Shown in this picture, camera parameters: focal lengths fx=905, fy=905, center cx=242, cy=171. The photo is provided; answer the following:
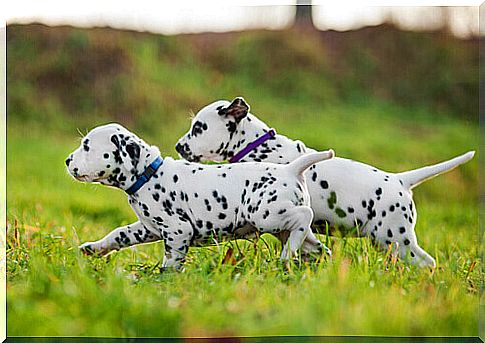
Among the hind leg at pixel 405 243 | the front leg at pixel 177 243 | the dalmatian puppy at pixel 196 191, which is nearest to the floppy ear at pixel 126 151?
the dalmatian puppy at pixel 196 191

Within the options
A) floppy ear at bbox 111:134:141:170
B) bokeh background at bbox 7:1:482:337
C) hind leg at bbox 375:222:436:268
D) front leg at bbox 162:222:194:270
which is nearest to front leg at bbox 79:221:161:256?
bokeh background at bbox 7:1:482:337

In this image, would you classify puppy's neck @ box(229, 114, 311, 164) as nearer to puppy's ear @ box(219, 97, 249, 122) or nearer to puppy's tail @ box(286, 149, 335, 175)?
puppy's ear @ box(219, 97, 249, 122)

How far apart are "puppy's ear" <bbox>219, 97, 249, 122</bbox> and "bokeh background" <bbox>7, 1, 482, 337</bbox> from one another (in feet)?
1.78

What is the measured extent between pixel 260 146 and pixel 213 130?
0.21m

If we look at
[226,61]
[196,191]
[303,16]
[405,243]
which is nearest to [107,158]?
[196,191]

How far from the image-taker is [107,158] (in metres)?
3.36

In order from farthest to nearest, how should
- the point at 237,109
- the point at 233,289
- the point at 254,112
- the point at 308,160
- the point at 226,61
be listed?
1. the point at 226,61
2. the point at 254,112
3. the point at 237,109
4. the point at 308,160
5. the point at 233,289

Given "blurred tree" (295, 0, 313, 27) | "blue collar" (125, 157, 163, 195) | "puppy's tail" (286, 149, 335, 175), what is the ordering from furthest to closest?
1. "blurred tree" (295, 0, 313, 27)
2. "blue collar" (125, 157, 163, 195)
3. "puppy's tail" (286, 149, 335, 175)

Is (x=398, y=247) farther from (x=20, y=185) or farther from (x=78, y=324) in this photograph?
(x=20, y=185)

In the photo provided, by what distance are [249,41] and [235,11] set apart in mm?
1359

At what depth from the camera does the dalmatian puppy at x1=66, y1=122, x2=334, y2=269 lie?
10.9 feet

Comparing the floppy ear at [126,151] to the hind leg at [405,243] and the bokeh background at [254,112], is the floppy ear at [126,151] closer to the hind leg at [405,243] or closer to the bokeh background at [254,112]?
the bokeh background at [254,112]

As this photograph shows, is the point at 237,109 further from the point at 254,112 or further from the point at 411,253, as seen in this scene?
the point at 254,112

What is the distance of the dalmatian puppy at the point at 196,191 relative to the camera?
3.33 meters
